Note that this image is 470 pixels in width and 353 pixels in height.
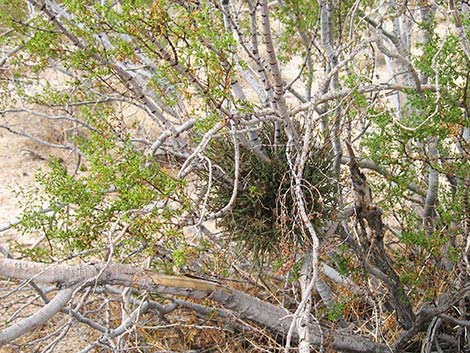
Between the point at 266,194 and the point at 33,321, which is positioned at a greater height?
the point at 266,194

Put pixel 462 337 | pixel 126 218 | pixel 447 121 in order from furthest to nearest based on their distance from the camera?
pixel 462 337 < pixel 447 121 < pixel 126 218

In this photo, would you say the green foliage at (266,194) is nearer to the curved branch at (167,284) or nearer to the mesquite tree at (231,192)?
the mesquite tree at (231,192)

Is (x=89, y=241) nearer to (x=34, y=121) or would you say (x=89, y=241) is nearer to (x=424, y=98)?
(x=424, y=98)

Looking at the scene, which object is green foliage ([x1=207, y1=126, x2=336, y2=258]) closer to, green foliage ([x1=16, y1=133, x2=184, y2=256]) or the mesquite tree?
the mesquite tree

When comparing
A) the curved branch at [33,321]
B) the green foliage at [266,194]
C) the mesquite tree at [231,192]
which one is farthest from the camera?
the green foliage at [266,194]

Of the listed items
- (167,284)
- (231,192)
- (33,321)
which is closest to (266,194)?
(231,192)

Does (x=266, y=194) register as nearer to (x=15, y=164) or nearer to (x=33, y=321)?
(x=33, y=321)

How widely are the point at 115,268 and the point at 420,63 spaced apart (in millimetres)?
1848

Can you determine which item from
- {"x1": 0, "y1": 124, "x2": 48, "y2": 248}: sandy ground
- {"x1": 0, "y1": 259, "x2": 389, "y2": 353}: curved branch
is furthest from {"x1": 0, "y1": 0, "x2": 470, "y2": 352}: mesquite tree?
{"x1": 0, "y1": 124, "x2": 48, "y2": 248}: sandy ground

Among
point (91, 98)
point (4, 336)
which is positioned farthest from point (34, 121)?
point (4, 336)

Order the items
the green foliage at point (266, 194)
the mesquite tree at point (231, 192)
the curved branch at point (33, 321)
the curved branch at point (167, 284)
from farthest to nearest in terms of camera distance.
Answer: the green foliage at point (266, 194), the mesquite tree at point (231, 192), the curved branch at point (167, 284), the curved branch at point (33, 321)

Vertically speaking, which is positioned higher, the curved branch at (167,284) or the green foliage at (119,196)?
the green foliage at (119,196)

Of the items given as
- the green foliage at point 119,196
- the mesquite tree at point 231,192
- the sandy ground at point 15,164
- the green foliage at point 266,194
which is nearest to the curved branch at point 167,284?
the mesquite tree at point 231,192

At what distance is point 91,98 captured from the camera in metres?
4.15
